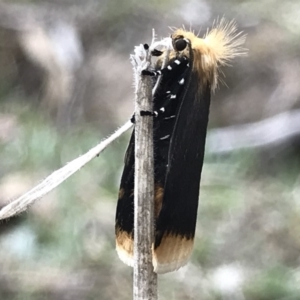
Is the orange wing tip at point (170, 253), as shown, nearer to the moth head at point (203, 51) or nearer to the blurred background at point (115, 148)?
the moth head at point (203, 51)

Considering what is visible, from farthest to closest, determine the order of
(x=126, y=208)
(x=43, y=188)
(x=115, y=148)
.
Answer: (x=115, y=148) < (x=126, y=208) < (x=43, y=188)

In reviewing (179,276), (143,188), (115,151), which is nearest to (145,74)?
(143,188)

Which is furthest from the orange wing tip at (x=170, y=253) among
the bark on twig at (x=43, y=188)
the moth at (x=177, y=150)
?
A: the bark on twig at (x=43, y=188)

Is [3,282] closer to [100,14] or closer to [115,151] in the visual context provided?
[115,151]

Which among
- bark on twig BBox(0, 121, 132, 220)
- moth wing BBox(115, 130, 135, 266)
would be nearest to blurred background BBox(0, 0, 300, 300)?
moth wing BBox(115, 130, 135, 266)

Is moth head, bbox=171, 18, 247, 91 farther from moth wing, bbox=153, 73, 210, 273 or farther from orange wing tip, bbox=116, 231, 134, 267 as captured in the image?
orange wing tip, bbox=116, 231, 134, 267

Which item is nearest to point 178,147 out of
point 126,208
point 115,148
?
point 126,208

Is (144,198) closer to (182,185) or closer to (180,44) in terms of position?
(182,185)
